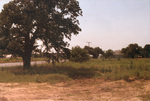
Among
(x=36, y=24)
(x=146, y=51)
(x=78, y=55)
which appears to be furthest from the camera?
(x=146, y=51)

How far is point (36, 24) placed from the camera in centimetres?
1795

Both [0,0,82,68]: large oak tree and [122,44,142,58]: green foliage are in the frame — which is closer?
[0,0,82,68]: large oak tree

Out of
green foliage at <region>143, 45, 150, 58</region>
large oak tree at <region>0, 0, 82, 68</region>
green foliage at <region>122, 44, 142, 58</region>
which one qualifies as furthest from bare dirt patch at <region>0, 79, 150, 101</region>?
green foliage at <region>143, 45, 150, 58</region>

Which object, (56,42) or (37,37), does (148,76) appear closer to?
(56,42)

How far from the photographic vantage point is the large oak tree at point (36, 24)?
16.5 m

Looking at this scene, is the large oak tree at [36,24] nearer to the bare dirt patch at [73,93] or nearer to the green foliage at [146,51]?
the bare dirt patch at [73,93]

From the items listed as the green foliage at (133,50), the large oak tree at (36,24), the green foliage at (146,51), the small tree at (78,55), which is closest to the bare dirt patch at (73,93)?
the large oak tree at (36,24)

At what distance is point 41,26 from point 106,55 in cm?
4205

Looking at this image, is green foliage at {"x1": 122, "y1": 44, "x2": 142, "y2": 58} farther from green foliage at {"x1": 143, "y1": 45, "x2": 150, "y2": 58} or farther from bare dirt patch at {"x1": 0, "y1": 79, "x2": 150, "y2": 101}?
bare dirt patch at {"x1": 0, "y1": 79, "x2": 150, "y2": 101}

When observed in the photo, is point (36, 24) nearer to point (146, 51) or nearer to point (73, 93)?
point (73, 93)

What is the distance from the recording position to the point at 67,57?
1998 cm

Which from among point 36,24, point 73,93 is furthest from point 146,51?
point 73,93

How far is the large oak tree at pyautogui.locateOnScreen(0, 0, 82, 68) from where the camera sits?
16.5 meters

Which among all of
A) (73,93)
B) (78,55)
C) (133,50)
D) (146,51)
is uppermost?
(133,50)
